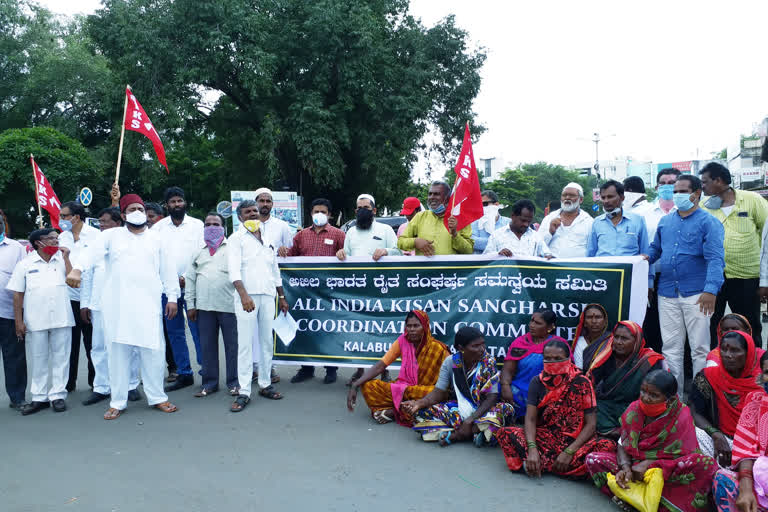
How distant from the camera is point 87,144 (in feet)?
111

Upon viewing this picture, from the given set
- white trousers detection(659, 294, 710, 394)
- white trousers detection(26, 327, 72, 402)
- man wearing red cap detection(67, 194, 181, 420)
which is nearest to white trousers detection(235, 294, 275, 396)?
man wearing red cap detection(67, 194, 181, 420)

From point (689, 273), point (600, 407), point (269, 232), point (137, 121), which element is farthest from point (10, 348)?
point (689, 273)

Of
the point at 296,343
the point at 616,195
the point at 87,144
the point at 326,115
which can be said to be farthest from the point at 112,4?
the point at 616,195

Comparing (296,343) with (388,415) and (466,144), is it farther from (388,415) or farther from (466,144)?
(466,144)

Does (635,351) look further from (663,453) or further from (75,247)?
(75,247)

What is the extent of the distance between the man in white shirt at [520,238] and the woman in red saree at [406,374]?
1.11 metres

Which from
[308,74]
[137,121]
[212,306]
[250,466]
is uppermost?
[308,74]

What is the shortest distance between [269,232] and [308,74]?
14594 mm

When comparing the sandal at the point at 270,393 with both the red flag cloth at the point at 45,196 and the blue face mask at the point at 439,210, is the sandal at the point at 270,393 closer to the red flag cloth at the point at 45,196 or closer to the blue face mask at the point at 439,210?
the blue face mask at the point at 439,210

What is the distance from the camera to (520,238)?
570 centimetres

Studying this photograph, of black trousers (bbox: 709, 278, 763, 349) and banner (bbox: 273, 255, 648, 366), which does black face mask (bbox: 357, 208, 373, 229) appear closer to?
banner (bbox: 273, 255, 648, 366)

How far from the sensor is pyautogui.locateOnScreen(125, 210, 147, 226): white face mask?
17.6 ft

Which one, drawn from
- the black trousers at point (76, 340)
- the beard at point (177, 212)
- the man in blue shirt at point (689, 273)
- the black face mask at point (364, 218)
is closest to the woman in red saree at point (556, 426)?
the man in blue shirt at point (689, 273)

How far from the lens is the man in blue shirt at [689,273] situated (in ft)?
15.6
